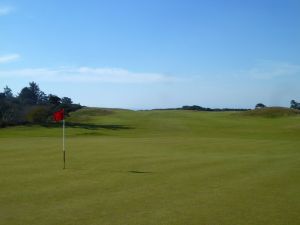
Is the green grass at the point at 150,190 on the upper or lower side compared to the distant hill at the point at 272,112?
lower

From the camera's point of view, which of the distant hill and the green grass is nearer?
the green grass

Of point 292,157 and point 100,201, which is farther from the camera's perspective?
point 292,157

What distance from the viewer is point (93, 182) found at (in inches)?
533

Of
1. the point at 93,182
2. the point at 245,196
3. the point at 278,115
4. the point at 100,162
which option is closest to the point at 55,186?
the point at 93,182

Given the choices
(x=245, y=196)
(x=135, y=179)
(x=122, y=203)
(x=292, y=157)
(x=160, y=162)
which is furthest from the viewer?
(x=292, y=157)

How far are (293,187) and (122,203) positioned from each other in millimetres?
5223

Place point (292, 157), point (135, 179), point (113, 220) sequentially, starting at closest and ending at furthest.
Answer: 1. point (113, 220)
2. point (135, 179)
3. point (292, 157)

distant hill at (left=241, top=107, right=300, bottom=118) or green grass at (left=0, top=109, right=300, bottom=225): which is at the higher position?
distant hill at (left=241, top=107, right=300, bottom=118)

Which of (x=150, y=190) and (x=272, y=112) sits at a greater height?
(x=272, y=112)

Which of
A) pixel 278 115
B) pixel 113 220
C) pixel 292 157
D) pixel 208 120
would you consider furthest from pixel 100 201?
pixel 278 115

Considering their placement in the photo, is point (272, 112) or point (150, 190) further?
point (272, 112)

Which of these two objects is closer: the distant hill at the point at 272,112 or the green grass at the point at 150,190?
the green grass at the point at 150,190

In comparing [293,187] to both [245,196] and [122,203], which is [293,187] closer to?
[245,196]

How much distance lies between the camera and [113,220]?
895cm
